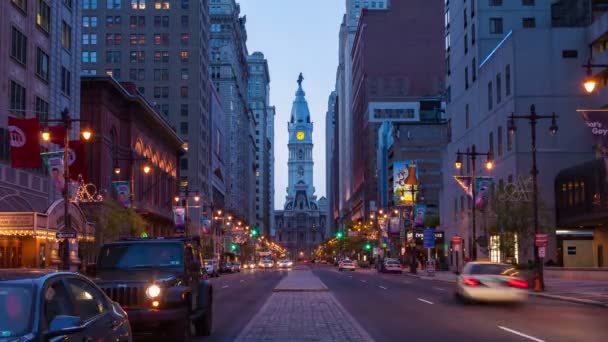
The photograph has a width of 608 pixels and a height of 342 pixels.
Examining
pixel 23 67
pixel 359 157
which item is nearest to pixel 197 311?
pixel 23 67

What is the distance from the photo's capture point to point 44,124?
161 feet

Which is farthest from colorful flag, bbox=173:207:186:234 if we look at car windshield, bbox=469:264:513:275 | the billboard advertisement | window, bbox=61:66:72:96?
car windshield, bbox=469:264:513:275

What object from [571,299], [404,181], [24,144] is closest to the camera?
[571,299]

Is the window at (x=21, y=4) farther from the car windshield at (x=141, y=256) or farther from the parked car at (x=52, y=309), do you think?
the parked car at (x=52, y=309)

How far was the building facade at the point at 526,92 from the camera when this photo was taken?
6525 centimetres

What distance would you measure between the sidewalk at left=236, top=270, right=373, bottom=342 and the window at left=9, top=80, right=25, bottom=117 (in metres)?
22.5

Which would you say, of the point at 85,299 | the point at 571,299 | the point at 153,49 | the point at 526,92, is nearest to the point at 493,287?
the point at 571,299

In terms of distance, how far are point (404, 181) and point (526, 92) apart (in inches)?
1860

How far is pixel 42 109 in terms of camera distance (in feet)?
165

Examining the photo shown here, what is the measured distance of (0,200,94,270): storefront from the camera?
4500 cm

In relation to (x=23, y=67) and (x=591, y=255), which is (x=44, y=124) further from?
(x=591, y=255)

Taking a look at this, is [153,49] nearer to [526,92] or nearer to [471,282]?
[526,92]

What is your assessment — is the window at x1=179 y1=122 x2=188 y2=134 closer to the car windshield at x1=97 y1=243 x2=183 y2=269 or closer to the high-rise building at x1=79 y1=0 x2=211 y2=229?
the high-rise building at x1=79 y1=0 x2=211 y2=229

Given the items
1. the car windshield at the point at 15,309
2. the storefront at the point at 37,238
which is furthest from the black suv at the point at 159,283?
the storefront at the point at 37,238
